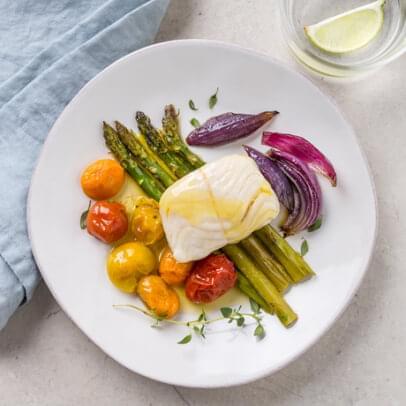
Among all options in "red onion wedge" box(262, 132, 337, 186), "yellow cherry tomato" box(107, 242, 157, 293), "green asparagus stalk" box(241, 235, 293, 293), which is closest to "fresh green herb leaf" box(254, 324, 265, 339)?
"green asparagus stalk" box(241, 235, 293, 293)

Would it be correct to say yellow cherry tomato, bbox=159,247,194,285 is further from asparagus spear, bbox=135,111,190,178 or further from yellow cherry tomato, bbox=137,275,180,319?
asparagus spear, bbox=135,111,190,178

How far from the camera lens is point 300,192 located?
220cm

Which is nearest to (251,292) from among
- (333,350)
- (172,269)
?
(172,269)

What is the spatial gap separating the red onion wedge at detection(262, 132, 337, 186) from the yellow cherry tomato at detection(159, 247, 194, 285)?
0.52m

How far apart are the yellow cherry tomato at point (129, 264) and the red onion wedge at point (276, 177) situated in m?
0.48

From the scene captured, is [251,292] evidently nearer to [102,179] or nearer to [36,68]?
[102,179]

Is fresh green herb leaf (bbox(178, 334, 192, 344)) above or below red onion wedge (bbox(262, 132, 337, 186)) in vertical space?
below

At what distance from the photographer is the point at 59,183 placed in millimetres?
2178

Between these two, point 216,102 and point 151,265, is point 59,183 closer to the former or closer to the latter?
point 151,265

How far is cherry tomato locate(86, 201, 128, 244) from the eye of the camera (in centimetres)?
212

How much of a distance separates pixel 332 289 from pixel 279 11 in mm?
1040

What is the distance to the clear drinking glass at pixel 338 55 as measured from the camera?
7.47 feet

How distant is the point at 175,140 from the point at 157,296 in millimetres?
547

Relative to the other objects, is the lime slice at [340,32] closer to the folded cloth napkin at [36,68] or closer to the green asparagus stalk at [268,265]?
the folded cloth napkin at [36,68]
